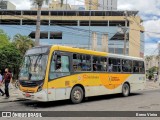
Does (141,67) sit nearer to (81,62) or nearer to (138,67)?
(138,67)

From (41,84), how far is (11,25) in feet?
253

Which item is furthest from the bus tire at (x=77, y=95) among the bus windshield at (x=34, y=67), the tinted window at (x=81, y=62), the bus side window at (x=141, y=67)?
the bus side window at (x=141, y=67)

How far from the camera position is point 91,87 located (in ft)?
57.8

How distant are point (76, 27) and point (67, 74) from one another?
238 ft

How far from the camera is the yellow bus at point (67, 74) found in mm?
14703

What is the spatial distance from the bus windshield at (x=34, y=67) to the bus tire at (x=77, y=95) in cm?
231

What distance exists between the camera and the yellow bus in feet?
48.2

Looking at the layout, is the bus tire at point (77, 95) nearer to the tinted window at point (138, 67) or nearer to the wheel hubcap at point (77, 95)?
the wheel hubcap at point (77, 95)

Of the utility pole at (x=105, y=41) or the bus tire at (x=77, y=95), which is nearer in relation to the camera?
the bus tire at (x=77, y=95)

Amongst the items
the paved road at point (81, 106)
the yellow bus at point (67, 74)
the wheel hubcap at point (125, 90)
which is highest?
the yellow bus at point (67, 74)

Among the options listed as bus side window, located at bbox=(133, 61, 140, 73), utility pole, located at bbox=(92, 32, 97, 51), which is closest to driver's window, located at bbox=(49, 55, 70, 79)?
bus side window, located at bbox=(133, 61, 140, 73)

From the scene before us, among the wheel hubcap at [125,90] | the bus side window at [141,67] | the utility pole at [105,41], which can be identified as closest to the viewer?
the wheel hubcap at [125,90]

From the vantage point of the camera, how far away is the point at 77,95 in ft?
53.8

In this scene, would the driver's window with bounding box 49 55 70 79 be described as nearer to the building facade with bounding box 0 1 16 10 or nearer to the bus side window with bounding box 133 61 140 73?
the bus side window with bounding box 133 61 140 73
